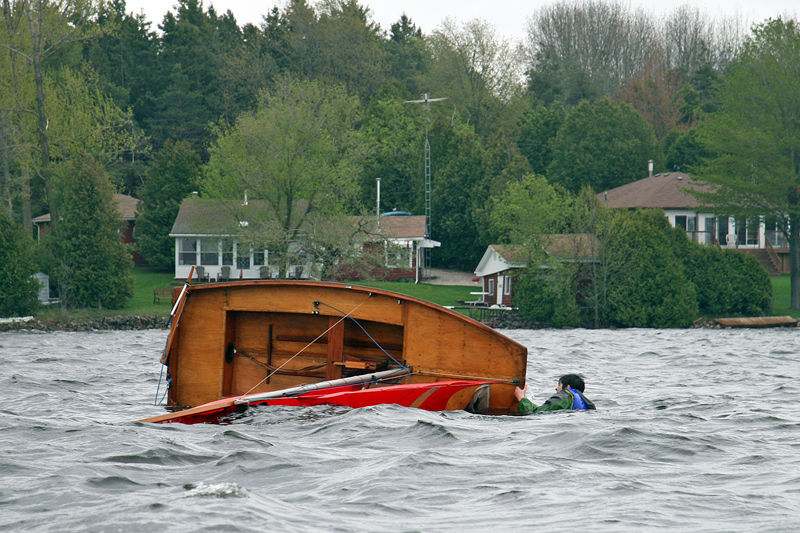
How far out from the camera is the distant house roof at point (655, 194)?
52719 mm

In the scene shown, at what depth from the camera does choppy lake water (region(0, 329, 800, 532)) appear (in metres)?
6.46

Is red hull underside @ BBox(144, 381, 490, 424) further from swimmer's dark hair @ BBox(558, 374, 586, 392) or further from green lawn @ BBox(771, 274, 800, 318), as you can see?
green lawn @ BBox(771, 274, 800, 318)

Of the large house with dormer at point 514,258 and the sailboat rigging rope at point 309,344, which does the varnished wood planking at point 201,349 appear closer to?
the sailboat rigging rope at point 309,344

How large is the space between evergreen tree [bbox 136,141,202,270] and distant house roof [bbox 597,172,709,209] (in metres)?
26.4

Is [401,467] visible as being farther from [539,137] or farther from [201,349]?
[539,137]

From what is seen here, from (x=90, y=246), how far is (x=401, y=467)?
34303mm

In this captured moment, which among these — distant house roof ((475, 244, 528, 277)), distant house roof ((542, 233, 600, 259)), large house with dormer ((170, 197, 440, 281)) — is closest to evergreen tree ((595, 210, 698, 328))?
distant house roof ((542, 233, 600, 259))

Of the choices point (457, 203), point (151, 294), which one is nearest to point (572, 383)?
point (151, 294)

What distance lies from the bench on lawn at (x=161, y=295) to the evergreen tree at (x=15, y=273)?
556cm

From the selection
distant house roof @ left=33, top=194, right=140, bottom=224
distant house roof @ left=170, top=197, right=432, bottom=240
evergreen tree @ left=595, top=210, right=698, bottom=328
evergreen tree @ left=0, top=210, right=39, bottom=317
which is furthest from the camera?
distant house roof @ left=33, top=194, right=140, bottom=224

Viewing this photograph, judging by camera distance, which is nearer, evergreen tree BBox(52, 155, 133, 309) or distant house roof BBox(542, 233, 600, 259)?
evergreen tree BBox(52, 155, 133, 309)

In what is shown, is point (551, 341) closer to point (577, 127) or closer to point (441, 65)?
point (577, 127)

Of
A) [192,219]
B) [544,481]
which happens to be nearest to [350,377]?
[544,481]

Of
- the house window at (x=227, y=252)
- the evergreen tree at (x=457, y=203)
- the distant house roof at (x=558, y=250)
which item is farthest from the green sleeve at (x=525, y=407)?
the evergreen tree at (x=457, y=203)
